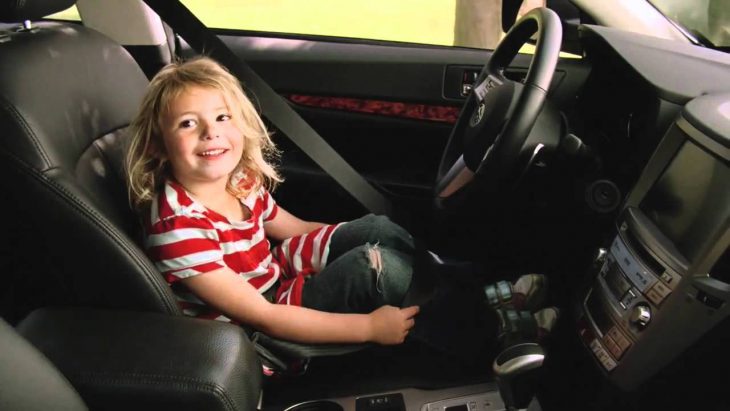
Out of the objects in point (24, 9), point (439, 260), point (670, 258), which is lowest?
point (439, 260)

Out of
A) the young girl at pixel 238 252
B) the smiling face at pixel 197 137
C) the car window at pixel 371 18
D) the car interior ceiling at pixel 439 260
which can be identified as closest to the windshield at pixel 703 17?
the car interior ceiling at pixel 439 260

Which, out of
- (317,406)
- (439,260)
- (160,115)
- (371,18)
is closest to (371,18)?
(371,18)

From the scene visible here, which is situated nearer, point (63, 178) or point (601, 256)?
point (63, 178)

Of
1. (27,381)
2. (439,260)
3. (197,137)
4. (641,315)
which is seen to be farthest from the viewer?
(439,260)

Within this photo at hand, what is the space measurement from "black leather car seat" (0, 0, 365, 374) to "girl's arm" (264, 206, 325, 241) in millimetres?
397

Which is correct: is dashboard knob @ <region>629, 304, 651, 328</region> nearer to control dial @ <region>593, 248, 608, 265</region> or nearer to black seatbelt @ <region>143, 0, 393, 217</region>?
control dial @ <region>593, 248, 608, 265</region>

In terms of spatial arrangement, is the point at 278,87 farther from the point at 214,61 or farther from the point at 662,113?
the point at 662,113

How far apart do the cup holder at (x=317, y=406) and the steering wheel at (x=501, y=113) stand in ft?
1.58

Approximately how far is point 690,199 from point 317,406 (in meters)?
0.73

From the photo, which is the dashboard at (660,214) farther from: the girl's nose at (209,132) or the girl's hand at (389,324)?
the girl's nose at (209,132)

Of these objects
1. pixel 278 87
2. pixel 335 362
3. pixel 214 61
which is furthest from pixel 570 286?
pixel 278 87

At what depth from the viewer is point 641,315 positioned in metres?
1.00

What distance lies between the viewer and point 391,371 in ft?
3.96

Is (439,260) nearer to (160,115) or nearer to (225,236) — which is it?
(225,236)
